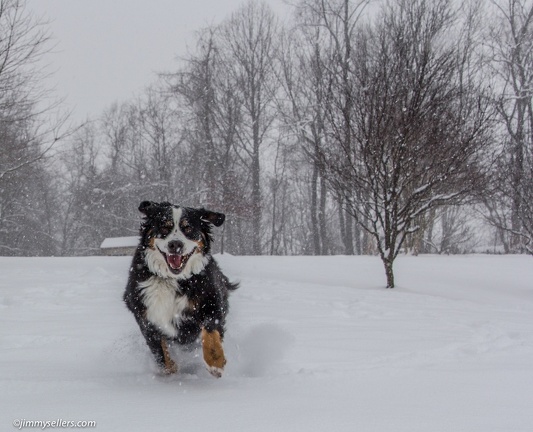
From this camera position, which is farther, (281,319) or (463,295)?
(463,295)

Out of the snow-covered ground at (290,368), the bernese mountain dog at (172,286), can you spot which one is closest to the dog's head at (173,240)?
the bernese mountain dog at (172,286)

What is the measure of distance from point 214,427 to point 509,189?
1192 centimetres

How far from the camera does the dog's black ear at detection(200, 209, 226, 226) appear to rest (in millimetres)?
4023

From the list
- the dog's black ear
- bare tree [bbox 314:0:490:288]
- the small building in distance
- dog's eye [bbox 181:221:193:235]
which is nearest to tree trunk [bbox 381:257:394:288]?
bare tree [bbox 314:0:490:288]

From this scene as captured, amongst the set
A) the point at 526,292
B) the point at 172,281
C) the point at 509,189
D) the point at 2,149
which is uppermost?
the point at 2,149

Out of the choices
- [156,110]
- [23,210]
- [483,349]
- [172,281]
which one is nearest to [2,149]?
[172,281]

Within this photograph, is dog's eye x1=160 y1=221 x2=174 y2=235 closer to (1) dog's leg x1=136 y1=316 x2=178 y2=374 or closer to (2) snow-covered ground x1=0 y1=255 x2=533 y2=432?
(1) dog's leg x1=136 y1=316 x2=178 y2=374

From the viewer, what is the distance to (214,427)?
221 cm

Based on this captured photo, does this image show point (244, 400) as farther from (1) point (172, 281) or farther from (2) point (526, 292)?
(2) point (526, 292)

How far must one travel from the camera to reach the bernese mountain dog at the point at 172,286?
3645 millimetres

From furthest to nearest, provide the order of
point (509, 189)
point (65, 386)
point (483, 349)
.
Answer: point (509, 189) → point (483, 349) → point (65, 386)

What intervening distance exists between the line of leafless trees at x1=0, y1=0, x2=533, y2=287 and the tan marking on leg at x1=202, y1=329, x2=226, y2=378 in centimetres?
712

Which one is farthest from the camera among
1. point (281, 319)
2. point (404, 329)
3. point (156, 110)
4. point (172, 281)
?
point (156, 110)

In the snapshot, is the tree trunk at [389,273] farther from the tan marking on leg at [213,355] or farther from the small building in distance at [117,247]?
the small building in distance at [117,247]
